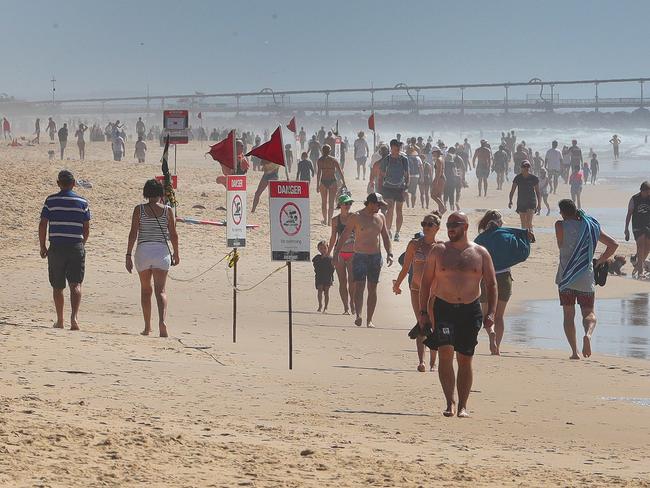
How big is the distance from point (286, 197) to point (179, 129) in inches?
257

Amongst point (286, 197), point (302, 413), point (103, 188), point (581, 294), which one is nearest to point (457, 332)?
point (302, 413)

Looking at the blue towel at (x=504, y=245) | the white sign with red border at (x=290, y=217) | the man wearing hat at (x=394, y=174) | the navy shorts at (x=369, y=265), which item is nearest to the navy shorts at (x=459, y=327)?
the white sign with red border at (x=290, y=217)

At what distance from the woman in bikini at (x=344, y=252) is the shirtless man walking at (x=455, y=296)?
5.79m

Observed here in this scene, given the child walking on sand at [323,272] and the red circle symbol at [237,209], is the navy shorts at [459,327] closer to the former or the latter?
the red circle symbol at [237,209]

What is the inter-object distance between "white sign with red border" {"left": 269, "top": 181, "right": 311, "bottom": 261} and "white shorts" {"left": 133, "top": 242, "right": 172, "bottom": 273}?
1299mm

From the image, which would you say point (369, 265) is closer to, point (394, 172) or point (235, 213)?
point (235, 213)

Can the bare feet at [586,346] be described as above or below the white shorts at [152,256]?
below

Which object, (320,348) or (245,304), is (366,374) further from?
(245,304)

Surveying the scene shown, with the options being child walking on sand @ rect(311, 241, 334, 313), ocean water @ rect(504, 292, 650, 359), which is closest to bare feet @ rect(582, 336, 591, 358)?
ocean water @ rect(504, 292, 650, 359)

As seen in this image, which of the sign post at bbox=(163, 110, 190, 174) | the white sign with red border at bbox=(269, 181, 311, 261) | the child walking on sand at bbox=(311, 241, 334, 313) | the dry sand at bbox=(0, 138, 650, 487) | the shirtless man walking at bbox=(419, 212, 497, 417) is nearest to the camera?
the dry sand at bbox=(0, 138, 650, 487)

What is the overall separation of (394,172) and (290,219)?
936cm

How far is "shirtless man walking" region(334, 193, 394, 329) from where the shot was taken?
13.9 meters

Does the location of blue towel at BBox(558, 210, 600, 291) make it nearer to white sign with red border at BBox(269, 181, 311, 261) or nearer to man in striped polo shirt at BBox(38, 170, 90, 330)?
white sign with red border at BBox(269, 181, 311, 261)

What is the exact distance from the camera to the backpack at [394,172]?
794 inches
